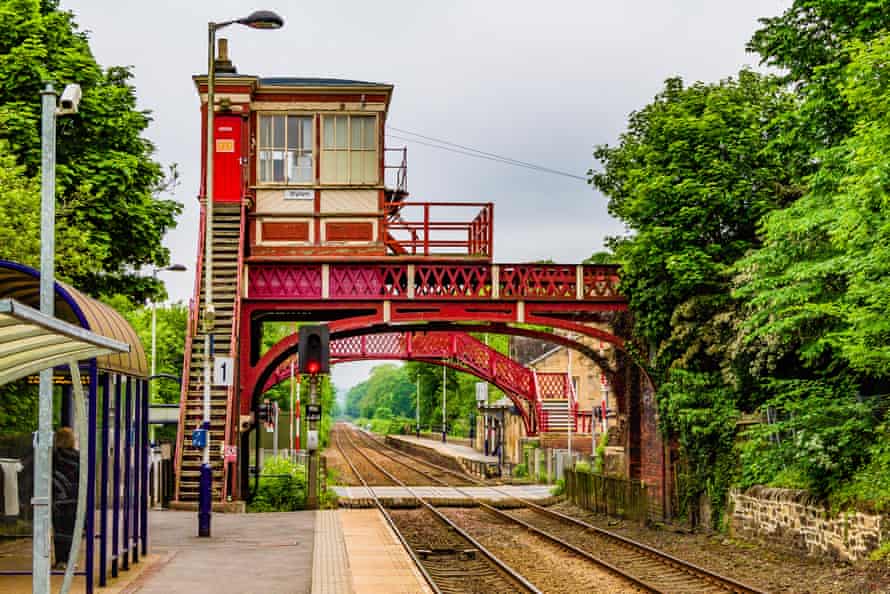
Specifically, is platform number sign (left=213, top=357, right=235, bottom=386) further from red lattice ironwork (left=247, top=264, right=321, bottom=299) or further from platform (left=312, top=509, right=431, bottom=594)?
red lattice ironwork (left=247, top=264, right=321, bottom=299)

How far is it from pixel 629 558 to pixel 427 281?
10.7m

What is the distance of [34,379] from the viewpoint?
16.9 m

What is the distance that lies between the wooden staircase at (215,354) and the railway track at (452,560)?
469 centimetres

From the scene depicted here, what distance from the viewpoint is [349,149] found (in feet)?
102

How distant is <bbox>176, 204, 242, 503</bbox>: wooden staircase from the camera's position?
86.7 feet

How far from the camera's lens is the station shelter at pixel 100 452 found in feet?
41.4

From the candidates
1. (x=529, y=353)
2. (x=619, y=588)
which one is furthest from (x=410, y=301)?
(x=529, y=353)

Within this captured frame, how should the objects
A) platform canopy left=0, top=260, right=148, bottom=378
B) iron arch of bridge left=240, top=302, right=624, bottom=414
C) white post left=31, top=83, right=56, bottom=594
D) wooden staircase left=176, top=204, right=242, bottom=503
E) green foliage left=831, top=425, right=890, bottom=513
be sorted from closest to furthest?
white post left=31, top=83, right=56, bottom=594 → platform canopy left=0, top=260, right=148, bottom=378 → green foliage left=831, top=425, right=890, bottom=513 → wooden staircase left=176, top=204, right=242, bottom=503 → iron arch of bridge left=240, top=302, right=624, bottom=414

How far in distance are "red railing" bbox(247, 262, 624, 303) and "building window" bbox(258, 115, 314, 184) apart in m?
2.87

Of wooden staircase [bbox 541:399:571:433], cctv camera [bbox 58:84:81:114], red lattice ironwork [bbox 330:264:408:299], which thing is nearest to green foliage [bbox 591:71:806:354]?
red lattice ironwork [bbox 330:264:408:299]

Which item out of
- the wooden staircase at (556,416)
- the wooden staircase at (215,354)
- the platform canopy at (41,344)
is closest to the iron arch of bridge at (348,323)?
the wooden staircase at (215,354)

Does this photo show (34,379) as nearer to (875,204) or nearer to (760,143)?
(875,204)

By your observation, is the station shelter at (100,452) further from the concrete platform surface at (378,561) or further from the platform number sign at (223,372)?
the concrete platform surface at (378,561)

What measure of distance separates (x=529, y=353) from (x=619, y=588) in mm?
62548
